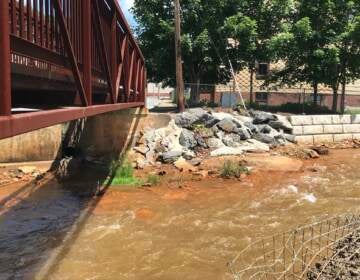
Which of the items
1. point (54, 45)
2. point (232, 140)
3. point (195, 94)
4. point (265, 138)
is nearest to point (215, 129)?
point (232, 140)

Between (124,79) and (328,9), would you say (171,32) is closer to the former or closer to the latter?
(328,9)

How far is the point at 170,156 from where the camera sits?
63.3ft

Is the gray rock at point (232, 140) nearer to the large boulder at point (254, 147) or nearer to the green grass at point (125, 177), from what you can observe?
the large boulder at point (254, 147)

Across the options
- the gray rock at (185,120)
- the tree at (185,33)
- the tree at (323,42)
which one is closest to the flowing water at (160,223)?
the gray rock at (185,120)

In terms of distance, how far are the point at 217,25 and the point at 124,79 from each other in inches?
654

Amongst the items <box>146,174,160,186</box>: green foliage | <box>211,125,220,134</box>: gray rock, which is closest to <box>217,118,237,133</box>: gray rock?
<box>211,125,220,134</box>: gray rock

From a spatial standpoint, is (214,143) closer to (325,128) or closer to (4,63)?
(325,128)

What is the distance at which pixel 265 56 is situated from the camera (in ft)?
93.2

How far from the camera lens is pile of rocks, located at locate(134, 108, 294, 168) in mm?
19875

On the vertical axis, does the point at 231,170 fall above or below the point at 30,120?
below

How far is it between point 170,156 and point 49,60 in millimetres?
13403

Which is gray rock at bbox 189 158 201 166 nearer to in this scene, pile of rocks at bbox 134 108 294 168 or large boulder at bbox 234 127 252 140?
pile of rocks at bbox 134 108 294 168

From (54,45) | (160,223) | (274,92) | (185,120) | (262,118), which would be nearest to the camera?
(54,45)

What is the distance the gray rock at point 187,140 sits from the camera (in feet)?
66.5
